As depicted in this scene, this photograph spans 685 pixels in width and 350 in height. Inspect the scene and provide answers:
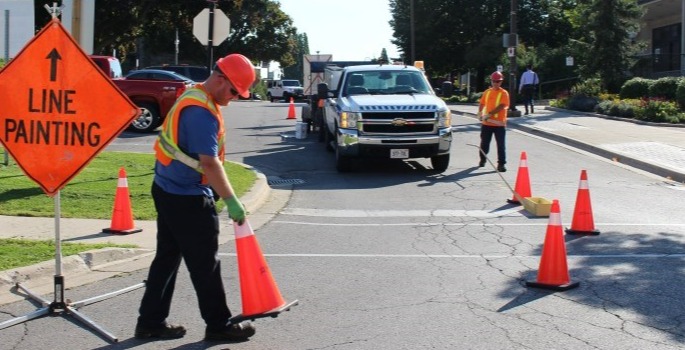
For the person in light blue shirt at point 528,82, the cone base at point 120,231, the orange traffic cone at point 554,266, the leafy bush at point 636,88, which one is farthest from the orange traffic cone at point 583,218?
the leafy bush at point 636,88

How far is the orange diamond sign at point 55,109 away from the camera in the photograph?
6.19 metres

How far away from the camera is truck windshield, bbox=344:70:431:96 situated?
1622cm

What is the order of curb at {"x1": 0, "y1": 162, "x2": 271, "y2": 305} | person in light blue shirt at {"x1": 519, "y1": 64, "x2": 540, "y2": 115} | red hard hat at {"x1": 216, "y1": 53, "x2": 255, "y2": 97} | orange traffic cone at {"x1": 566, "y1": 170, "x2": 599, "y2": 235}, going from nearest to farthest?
red hard hat at {"x1": 216, "y1": 53, "x2": 255, "y2": 97} < curb at {"x1": 0, "y1": 162, "x2": 271, "y2": 305} < orange traffic cone at {"x1": 566, "y1": 170, "x2": 599, "y2": 235} < person in light blue shirt at {"x1": 519, "y1": 64, "x2": 540, "y2": 115}

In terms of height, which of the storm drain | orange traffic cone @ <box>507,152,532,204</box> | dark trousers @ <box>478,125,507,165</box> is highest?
dark trousers @ <box>478,125,507,165</box>

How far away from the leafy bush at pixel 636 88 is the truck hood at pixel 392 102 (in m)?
16.4

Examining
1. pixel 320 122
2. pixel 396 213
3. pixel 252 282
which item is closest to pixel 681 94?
pixel 320 122

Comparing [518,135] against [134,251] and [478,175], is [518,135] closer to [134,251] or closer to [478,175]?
[478,175]

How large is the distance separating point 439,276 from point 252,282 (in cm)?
250

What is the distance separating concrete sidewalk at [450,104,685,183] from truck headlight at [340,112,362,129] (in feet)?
18.9

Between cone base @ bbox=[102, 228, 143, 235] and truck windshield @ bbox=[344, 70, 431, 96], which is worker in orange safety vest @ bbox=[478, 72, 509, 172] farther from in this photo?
cone base @ bbox=[102, 228, 143, 235]

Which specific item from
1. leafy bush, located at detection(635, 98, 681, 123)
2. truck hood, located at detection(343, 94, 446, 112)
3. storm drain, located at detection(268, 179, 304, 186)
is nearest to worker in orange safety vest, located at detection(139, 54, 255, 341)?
storm drain, located at detection(268, 179, 304, 186)

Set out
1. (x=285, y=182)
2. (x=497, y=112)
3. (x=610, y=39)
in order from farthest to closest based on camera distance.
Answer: (x=610, y=39)
(x=497, y=112)
(x=285, y=182)

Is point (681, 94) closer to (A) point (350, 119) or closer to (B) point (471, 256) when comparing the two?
(A) point (350, 119)

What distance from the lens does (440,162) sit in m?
15.6
